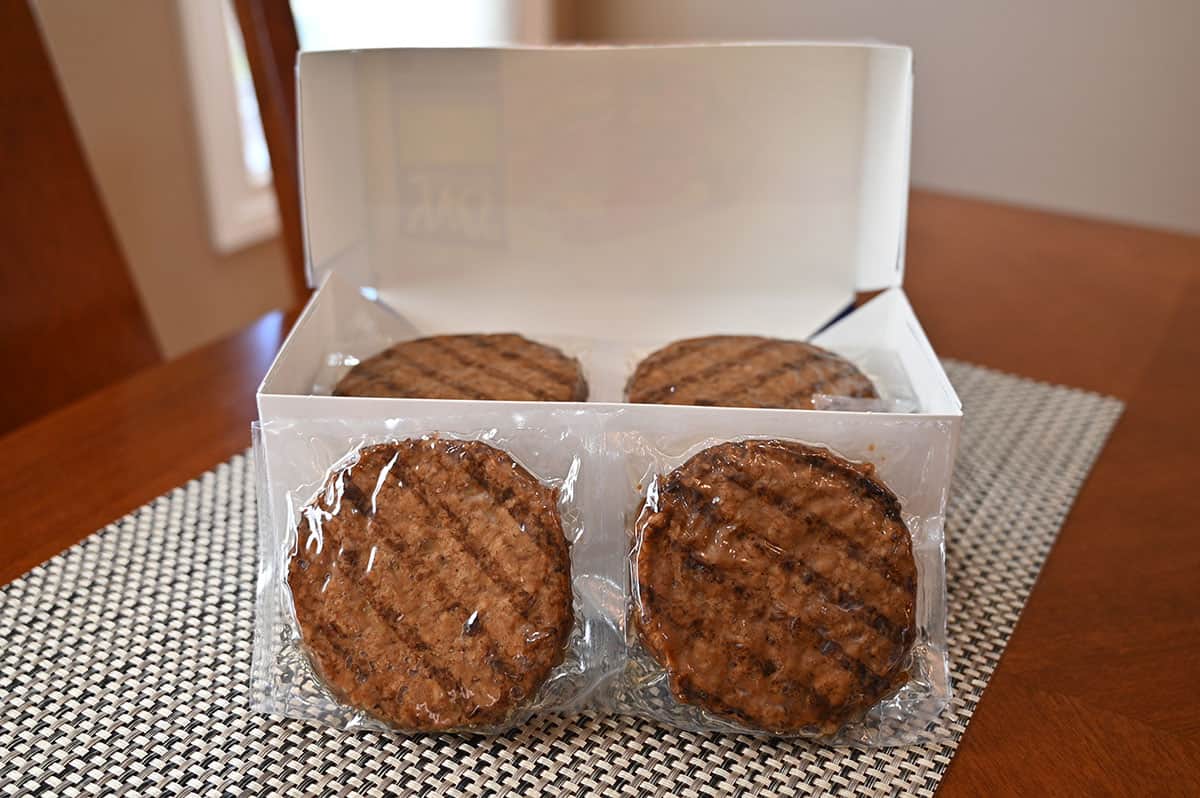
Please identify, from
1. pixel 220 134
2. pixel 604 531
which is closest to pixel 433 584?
pixel 604 531

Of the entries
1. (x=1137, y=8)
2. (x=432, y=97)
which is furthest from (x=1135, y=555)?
(x=1137, y=8)

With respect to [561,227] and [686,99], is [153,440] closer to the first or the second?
[561,227]

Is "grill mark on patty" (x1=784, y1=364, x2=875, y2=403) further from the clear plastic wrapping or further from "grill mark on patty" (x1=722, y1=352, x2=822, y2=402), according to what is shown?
the clear plastic wrapping

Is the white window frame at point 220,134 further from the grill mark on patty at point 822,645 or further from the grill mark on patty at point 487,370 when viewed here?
the grill mark on patty at point 822,645

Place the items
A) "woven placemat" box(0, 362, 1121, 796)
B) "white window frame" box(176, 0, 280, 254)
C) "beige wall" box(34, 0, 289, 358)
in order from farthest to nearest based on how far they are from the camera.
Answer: "white window frame" box(176, 0, 280, 254) < "beige wall" box(34, 0, 289, 358) < "woven placemat" box(0, 362, 1121, 796)

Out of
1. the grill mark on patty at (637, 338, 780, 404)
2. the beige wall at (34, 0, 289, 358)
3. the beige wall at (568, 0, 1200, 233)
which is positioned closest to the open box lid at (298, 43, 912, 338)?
the grill mark on patty at (637, 338, 780, 404)
